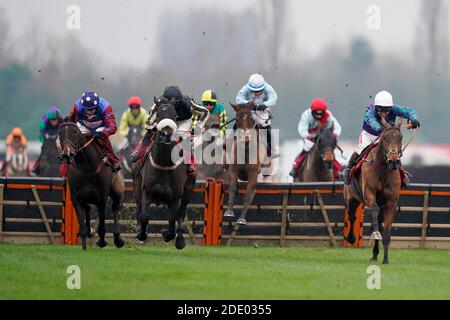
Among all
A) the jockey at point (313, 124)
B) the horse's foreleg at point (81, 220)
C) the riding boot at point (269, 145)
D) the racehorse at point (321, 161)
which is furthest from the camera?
the jockey at point (313, 124)

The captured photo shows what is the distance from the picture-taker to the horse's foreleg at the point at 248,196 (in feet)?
76.9

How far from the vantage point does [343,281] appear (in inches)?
643

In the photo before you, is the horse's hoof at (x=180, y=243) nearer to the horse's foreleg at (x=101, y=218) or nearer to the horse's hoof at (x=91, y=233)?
the horse's foreleg at (x=101, y=218)

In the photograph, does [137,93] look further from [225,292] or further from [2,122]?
[225,292]

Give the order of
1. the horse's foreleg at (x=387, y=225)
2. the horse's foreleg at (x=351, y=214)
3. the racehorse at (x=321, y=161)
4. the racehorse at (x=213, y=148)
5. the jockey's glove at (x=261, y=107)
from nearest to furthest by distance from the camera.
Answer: the horse's foreleg at (x=387, y=225) < the horse's foreleg at (x=351, y=214) < the jockey's glove at (x=261, y=107) < the racehorse at (x=213, y=148) < the racehorse at (x=321, y=161)

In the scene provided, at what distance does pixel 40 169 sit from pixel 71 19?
7888 mm

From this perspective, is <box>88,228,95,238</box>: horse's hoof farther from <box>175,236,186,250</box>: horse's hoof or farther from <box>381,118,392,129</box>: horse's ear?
<box>381,118,392,129</box>: horse's ear

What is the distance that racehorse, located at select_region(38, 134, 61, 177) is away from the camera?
30969mm

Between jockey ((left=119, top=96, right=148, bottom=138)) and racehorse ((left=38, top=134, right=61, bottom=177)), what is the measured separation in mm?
1912

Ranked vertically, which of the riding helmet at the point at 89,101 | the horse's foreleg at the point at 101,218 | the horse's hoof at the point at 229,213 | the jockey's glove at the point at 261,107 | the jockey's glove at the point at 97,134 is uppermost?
the riding helmet at the point at 89,101

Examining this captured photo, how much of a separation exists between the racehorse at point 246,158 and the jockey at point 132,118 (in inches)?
319

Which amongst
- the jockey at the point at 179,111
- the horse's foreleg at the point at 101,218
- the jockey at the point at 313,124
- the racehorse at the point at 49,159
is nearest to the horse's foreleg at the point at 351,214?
the jockey at the point at 179,111
